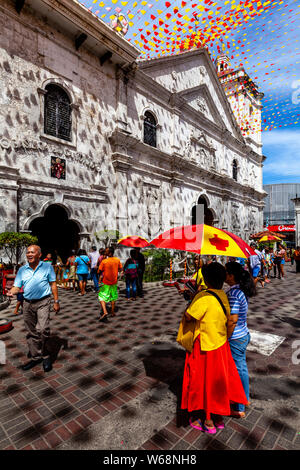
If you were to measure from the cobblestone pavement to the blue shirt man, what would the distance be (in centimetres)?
116

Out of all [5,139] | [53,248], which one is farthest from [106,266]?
[53,248]

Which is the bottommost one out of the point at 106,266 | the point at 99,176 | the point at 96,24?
the point at 106,266

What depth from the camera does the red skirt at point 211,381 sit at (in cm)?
253

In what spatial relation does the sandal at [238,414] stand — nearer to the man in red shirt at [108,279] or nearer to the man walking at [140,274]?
the man in red shirt at [108,279]

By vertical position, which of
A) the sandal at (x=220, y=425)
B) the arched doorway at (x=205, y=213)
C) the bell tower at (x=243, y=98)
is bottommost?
the sandal at (x=220, y=425)

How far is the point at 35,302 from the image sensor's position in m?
3.96

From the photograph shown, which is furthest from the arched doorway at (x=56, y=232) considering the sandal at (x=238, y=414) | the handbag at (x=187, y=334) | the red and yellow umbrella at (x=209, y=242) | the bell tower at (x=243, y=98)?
the bell tower at (x=243, y=98)

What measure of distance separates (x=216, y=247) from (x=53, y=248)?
1299 centimetres

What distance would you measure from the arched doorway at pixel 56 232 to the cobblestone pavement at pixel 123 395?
21.4ft

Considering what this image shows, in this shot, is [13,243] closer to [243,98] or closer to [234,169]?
[234,169]

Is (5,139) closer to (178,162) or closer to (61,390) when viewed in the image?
(61,390)

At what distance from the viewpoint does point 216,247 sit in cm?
299

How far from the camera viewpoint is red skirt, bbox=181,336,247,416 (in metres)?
2.53

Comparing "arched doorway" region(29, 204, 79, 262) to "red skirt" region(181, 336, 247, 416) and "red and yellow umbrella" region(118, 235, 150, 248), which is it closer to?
"red and yellow umbrella" region(118, 235, 150, 248)
